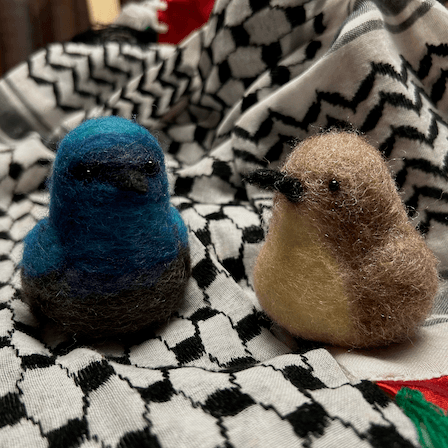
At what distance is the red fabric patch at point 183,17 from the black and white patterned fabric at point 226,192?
0.13 metres

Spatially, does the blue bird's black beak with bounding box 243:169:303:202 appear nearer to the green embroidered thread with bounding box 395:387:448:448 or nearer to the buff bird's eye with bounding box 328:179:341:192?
the buff bird's eye with bounding box 328:179:341:192

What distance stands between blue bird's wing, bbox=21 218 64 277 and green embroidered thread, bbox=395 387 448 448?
1.25 ft

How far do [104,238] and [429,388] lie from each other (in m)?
0.37

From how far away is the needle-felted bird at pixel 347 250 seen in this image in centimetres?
47

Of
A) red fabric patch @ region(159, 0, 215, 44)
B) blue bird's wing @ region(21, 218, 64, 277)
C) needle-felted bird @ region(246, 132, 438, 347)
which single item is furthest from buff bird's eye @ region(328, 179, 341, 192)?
red fabric patch @ region(159, 0, 215, 44)

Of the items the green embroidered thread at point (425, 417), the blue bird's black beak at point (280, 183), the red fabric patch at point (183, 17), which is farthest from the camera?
the red fabric patch at point (183, 17)

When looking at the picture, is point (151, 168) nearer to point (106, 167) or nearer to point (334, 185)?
point (106, 167)

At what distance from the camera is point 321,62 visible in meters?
0.67

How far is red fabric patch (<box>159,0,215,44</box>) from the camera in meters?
1.18

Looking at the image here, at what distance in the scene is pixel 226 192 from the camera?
0.82 m

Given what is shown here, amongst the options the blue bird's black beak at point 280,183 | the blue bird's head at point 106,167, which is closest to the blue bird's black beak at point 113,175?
the blue bird's head at point 106,167

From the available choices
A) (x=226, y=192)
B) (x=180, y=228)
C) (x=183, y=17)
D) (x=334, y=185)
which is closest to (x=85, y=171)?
(x=180, y=228)

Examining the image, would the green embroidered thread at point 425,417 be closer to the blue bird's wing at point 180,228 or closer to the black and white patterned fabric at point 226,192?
the black and white patterned fabric at point 226,192

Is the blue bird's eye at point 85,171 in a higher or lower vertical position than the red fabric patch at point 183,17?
lower
